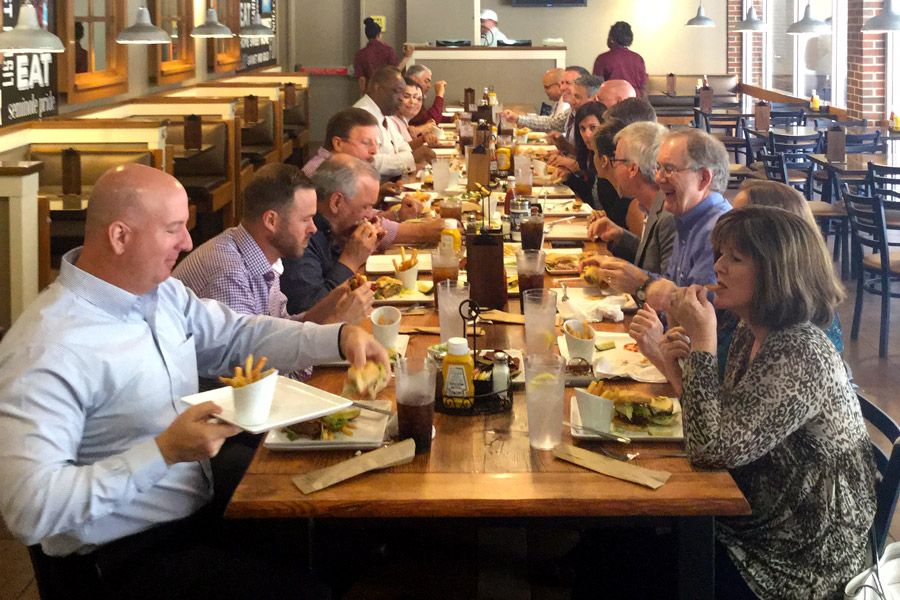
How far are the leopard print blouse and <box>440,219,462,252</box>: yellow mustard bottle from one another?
1.09 meters

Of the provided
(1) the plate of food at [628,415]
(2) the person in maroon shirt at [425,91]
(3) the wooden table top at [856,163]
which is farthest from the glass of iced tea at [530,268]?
(2) the person in maroon shirt at [425,91]

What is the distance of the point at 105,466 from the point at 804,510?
4.01 ft

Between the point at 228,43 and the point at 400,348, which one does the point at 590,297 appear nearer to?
the point at 400,348

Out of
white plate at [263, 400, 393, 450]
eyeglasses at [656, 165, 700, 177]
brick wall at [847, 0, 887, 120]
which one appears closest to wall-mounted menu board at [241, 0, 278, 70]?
brick wall at [847, 0, 887, 120]

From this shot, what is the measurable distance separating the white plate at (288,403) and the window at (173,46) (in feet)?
20.3

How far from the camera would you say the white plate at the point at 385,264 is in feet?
10.5

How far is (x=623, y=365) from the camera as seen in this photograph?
221 cm

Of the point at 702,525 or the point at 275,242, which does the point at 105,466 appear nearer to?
the point at 702,525

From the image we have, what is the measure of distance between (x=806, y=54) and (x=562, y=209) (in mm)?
8435

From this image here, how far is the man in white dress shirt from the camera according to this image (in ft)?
19.8

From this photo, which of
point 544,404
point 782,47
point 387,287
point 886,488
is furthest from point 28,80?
point 782,47

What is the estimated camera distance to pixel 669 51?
14.5 m

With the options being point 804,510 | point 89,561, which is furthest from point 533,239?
point 89,561

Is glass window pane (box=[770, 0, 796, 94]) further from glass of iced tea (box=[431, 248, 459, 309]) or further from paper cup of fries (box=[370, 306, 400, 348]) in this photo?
paper cup of fries (box=[370, 306, 400, 348])
